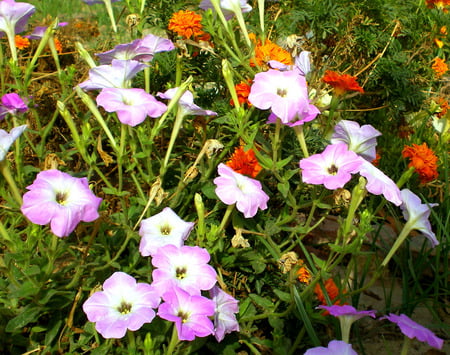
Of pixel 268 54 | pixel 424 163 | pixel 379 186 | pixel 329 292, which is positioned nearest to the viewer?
pixel 379 186

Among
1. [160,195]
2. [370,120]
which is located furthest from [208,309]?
[370,120]

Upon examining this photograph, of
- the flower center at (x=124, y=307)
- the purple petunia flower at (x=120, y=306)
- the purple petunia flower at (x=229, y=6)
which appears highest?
the purple petunia flower at (x=229, y=6)

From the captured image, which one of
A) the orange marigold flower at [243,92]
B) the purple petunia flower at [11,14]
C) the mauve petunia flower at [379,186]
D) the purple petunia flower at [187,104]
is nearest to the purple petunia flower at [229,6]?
the orange marigold flower at [243,92]

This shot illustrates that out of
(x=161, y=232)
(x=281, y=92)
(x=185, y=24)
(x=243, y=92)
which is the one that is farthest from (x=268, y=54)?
(x=161, y=232)

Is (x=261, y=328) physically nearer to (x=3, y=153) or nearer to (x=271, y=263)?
(x=271, y=263)

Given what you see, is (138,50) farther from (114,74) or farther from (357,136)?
(357,136)

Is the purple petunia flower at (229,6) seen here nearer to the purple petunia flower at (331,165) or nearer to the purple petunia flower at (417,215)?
the purple petunia flower at (331,165)
